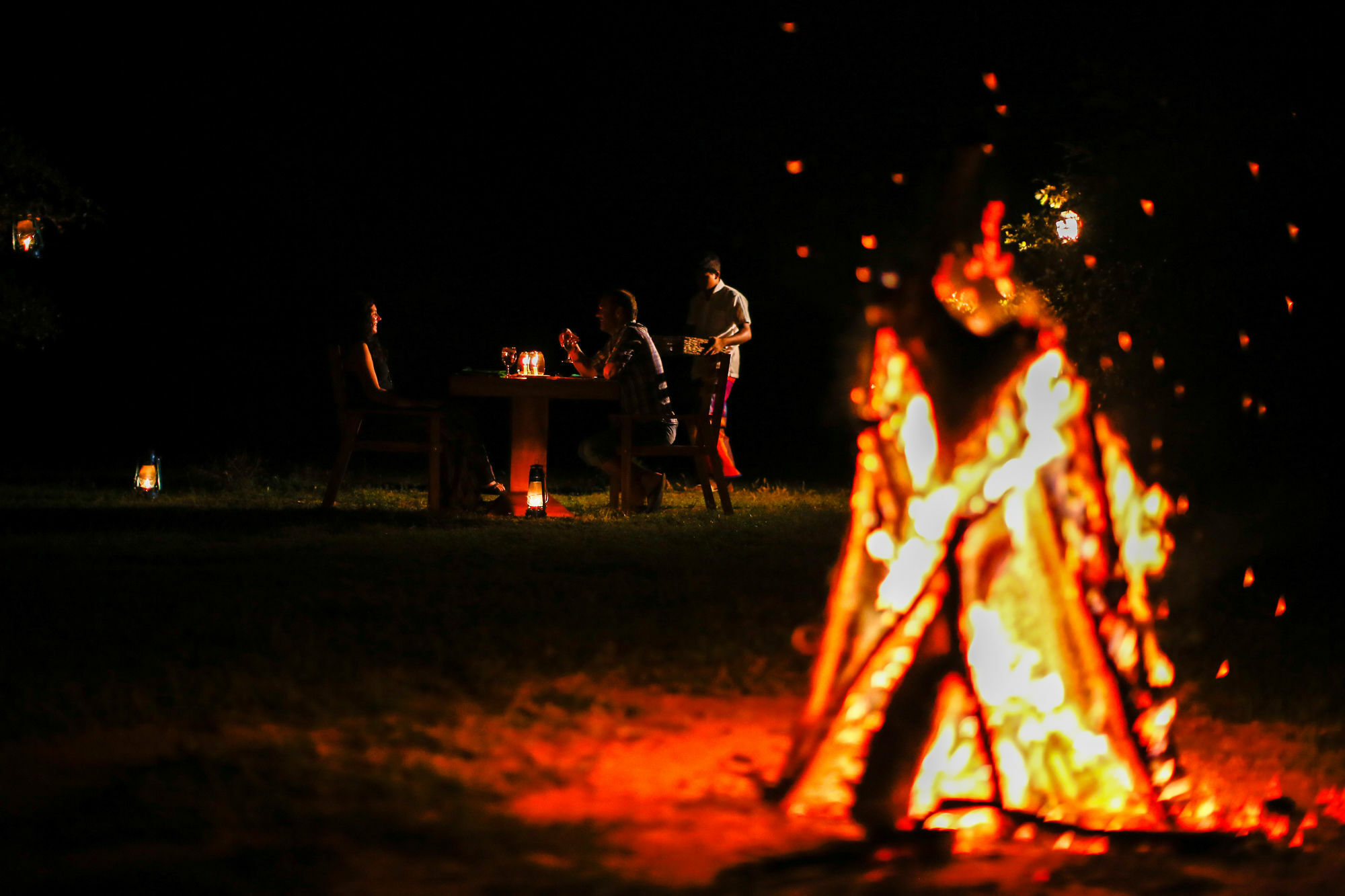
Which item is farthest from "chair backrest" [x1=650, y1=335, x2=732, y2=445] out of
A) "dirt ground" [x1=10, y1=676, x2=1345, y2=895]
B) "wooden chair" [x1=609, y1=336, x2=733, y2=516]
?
"dirt ground" [x1=10, y1=676, x2=1345, y2=895]

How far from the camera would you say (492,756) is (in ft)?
12.0

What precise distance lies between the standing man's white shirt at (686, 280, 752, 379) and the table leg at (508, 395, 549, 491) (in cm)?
179

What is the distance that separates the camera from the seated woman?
30.6ft

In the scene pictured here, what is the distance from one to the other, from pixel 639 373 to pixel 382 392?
1634 millimetres

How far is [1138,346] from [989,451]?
22.3ft

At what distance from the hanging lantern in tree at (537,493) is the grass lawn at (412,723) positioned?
1.96 m

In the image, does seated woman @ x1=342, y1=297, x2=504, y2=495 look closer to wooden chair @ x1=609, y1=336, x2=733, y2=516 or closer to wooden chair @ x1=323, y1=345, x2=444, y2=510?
wooden chair @ x1=323, y1=345, x2=444, y2=510

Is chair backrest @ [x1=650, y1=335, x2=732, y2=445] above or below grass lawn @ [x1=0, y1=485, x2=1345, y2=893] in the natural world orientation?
above

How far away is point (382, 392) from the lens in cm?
932

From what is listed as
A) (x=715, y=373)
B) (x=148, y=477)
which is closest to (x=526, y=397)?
(x=715, y=373)

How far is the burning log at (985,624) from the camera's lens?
10.6ft

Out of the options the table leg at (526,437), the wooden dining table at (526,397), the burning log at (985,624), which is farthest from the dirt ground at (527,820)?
the table leg at (526,437)

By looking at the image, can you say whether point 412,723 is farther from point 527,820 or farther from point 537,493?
point 537,493

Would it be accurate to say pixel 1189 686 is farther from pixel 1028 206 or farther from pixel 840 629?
pixel 1028 206
